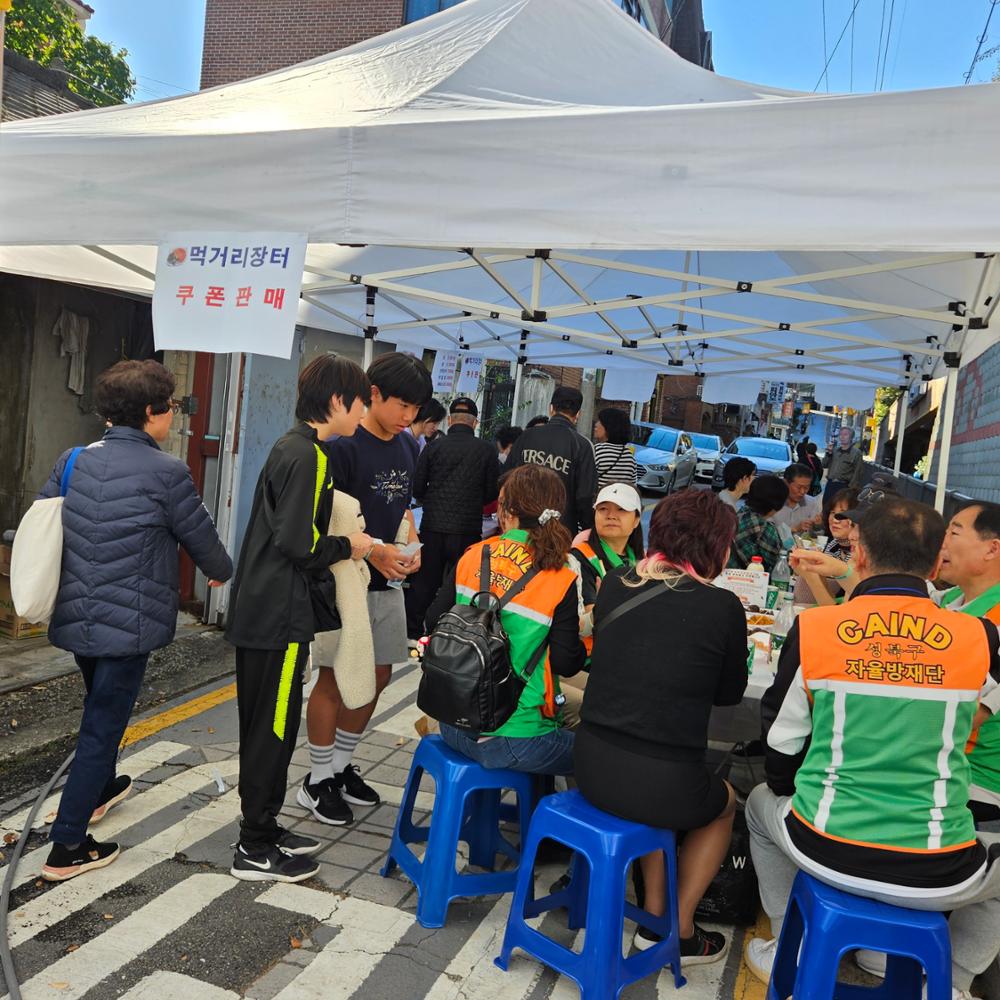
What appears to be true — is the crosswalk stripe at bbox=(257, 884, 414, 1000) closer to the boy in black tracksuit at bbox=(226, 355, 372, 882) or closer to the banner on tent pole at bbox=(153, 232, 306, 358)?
the boy in black tracksuit at bbox=(226, 355, 372, 882)

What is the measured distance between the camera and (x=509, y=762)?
3086 millimetres

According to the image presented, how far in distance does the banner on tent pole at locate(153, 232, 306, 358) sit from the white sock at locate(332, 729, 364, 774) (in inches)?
66.6

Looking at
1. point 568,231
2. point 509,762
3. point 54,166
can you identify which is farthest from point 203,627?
point 568,231

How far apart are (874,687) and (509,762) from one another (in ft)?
4.17

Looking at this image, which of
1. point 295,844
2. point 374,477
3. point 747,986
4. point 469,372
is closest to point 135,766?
point 295,844

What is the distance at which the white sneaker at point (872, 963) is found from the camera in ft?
10.1

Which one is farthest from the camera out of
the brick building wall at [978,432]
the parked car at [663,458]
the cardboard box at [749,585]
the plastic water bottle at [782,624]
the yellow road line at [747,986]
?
the parked car at [663,458]

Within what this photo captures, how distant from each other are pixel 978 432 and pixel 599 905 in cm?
690

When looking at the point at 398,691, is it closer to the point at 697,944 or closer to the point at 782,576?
the point at 782,576

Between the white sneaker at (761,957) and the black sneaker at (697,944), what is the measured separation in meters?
Answer: 0.10

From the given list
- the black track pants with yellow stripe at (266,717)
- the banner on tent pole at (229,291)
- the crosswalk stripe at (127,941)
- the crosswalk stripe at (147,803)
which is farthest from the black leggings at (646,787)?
the crosswalk stripe at (147,803)

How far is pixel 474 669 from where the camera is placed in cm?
297

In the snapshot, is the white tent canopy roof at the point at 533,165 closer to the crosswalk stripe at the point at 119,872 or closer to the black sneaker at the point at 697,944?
the black sneaker at the point at 697,944

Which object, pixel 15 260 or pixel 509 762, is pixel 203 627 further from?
pixel 509 762
